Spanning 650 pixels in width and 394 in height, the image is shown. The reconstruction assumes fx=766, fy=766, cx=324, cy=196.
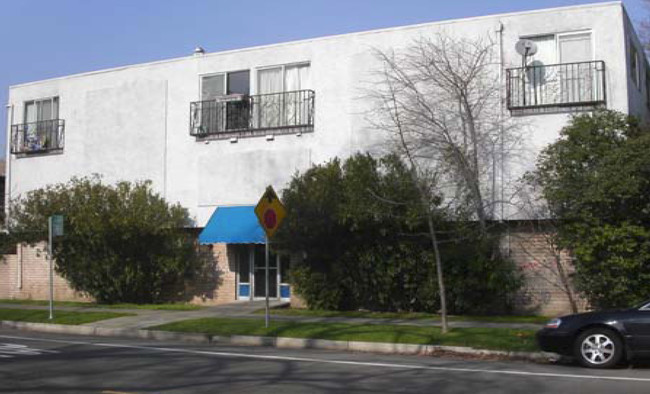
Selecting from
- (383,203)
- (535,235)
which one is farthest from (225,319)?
(535,235)

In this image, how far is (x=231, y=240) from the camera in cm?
2189

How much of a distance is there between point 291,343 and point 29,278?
1551 cm

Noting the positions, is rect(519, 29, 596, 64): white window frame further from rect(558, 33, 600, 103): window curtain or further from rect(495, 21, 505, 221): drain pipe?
rect(495, 21, 505, 221): drain pipe

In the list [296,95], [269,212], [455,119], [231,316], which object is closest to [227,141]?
[296,95]

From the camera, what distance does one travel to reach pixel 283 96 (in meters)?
23.0

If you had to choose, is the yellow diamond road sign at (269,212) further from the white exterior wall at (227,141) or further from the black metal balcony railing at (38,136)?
the black metal balcony railing at (38,136)

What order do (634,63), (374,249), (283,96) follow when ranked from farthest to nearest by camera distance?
(283,96) → (634,63) → (374,249)

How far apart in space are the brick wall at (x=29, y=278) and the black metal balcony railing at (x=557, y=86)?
15.6 meters

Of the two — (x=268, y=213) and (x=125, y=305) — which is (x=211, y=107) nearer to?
(x=125, y=305)

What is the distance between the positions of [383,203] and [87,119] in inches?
506

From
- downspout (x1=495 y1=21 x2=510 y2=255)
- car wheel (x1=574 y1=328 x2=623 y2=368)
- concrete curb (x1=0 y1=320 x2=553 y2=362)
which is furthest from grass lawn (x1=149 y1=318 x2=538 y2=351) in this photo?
downspout (x1=495 y1=21 x2=510 y2=255)

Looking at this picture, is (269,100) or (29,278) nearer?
(269,100)

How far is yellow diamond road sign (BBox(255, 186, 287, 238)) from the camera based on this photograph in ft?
54.2

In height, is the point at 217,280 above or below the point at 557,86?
below
